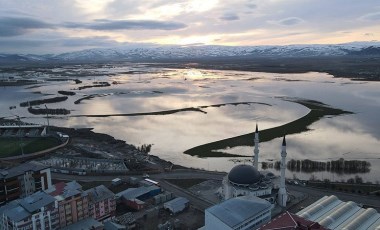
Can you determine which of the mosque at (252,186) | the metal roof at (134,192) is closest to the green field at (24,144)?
the metal roof at (134,192)

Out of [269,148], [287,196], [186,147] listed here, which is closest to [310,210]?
[287,196]

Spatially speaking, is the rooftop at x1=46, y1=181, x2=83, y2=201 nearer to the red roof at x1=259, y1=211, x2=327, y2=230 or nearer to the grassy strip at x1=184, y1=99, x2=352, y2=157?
the red roof at x1=259, y1=211, x2=327, y2=230

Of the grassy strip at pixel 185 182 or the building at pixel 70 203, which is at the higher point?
the building at pixel 70 203

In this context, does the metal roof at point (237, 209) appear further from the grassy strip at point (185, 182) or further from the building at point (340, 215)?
the grassy strip at point (185, 182)

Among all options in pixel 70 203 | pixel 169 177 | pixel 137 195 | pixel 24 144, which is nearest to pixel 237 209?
pixel 137 195

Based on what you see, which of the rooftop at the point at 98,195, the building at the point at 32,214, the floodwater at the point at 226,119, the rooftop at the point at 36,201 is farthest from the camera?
the floodwater at the point at 226,119

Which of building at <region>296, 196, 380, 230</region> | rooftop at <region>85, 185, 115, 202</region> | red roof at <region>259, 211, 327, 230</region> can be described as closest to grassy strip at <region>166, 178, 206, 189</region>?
rooftop at <region>85, 185, 115, 202</region>

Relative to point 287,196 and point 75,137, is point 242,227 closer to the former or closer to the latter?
point 287,196
